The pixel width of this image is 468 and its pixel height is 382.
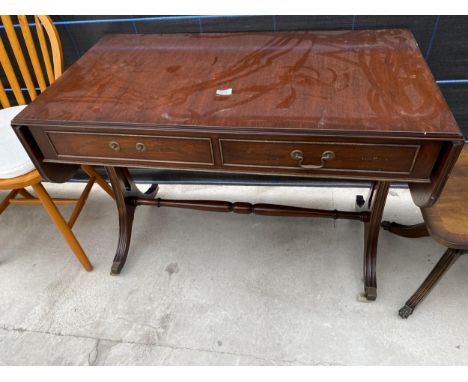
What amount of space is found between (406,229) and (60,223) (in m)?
1.53

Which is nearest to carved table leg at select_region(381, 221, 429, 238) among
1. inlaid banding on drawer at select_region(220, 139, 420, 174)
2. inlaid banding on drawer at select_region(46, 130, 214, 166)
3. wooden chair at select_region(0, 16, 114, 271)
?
inlaid banding on drawer at select_region(220, 139, 420, 174)

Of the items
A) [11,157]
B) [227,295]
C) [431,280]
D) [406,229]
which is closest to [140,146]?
[11,157]

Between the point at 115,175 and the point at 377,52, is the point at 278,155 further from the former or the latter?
the point at 115,175

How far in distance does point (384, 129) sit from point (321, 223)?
0.95m

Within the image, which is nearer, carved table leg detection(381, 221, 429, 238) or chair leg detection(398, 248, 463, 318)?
chair leg detection(398, 248, 463, 318)

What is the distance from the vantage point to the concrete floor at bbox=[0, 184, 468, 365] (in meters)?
1.33

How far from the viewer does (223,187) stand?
6.56 feet

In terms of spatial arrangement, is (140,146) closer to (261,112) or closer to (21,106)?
(261,112)

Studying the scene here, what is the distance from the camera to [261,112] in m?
0.97

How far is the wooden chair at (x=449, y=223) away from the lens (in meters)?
1.09

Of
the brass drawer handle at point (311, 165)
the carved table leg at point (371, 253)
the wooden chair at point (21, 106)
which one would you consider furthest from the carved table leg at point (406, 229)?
the wooden chair at point (21, 106)

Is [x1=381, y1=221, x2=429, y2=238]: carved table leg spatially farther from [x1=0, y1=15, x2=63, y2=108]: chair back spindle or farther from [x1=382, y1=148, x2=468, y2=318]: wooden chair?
[x1=0, y1=15, x2=63, y2=108]: chair back spindle

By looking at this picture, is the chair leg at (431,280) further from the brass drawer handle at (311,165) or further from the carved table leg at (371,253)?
the brass drawer handle at (311,165)

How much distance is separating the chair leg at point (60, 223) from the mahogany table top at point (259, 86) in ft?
1.50
